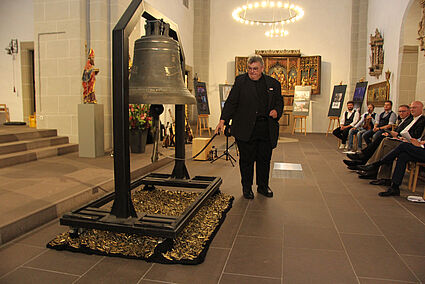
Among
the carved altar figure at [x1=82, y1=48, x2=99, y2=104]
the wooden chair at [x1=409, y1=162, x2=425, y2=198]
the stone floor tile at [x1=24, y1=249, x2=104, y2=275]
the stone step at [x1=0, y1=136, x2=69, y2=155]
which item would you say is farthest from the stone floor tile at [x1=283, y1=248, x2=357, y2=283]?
the stone step at [x1=0, y1=136, x2=69, y2=155]

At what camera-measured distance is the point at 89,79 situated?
631 centimetres

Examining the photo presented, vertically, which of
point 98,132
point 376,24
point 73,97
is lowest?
point 98,132

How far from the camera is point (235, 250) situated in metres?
2.71

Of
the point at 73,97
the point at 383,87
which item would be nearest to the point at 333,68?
the point at 383,87

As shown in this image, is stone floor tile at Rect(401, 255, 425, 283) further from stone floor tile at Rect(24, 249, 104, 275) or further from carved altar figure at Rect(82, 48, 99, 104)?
carved altar figure at Rect(82, 48, 99, 104)

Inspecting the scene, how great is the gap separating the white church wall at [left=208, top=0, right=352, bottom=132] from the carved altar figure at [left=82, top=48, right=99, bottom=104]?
8044 mm

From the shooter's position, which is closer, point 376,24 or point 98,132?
point 98,132

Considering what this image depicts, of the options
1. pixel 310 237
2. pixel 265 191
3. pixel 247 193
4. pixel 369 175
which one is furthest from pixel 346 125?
pixel 310 237

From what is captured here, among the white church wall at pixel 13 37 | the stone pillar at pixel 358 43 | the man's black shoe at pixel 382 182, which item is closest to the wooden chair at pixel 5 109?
the white church wall at pixel 13 37

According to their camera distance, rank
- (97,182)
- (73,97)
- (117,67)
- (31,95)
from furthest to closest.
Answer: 1. (31,95)
2. (73,97)
3. (97,182)
4. (117,67)

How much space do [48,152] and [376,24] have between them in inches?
406

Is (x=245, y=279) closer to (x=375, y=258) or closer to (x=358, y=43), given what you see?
(x=375, y=258)

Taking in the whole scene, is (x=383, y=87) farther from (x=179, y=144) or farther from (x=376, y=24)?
(x=179, y=144)

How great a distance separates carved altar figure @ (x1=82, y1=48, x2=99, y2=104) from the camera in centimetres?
629
